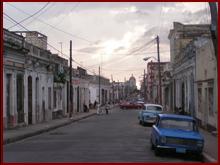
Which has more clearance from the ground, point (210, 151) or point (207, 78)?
point (207, 78)

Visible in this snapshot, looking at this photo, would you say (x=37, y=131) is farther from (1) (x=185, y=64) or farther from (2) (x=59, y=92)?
(2) (x=59, y=92)

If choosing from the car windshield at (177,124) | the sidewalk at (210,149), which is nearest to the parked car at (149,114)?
the sidewalk at (210,149)

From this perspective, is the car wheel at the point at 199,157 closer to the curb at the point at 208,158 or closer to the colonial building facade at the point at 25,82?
the curb at the point at 208,158

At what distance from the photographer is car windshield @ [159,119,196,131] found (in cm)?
2080

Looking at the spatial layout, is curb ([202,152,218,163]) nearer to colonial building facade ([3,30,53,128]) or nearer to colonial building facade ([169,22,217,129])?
colonial building facade ([169,22,217,129])

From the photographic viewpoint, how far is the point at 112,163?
17.3 meters

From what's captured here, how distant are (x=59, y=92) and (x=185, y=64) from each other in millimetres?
15245

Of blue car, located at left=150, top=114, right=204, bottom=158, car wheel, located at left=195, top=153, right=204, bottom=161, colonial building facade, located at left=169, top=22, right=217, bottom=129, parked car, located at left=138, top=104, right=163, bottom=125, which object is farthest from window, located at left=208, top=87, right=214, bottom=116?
car wheel, located at left=195, top=153, right=204, bottom=161

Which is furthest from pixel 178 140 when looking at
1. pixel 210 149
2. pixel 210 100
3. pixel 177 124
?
Result: pixel 210 100

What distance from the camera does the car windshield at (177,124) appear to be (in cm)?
2080

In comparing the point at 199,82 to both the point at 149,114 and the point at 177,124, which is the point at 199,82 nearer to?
the point at 149,114

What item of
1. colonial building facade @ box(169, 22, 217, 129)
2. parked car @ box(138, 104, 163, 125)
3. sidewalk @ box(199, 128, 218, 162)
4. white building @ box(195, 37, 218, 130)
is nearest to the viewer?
sidewalk @ box(199, 128, 218, 162)

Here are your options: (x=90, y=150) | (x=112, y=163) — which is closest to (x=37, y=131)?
(x=90, y=150)

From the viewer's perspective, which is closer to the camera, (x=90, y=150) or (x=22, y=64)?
(x=90, y=150)
